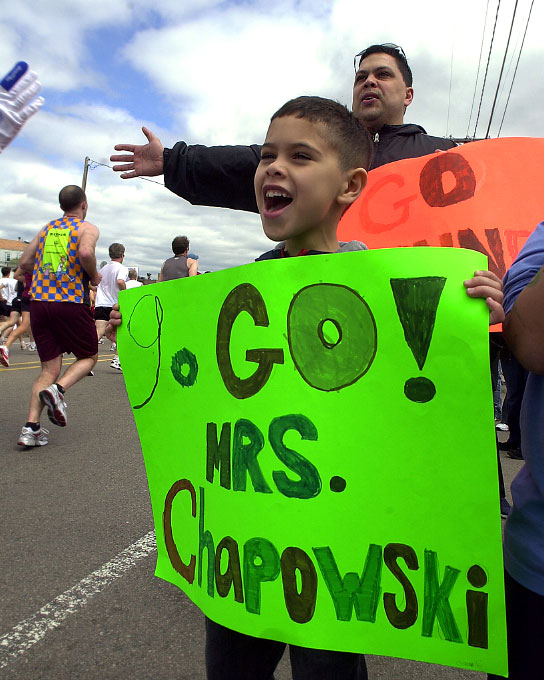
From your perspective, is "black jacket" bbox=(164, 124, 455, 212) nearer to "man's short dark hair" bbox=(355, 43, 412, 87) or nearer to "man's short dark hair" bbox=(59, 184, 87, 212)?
"man's short dark hair" bbox=(355, 43, 412, 87)

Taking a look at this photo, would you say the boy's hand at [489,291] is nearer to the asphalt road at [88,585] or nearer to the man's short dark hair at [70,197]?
the asphalt road at [88,585]

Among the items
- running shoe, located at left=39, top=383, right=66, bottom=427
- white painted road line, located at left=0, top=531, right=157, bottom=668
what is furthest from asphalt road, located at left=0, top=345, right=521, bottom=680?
running shoe, located at left=39, top=383, right=66, bottom=427

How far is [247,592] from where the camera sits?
3.54 ft

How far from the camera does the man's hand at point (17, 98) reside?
1.57m

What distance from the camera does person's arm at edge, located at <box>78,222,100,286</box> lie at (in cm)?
427

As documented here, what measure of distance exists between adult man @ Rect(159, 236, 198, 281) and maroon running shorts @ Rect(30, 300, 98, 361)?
1.84 m

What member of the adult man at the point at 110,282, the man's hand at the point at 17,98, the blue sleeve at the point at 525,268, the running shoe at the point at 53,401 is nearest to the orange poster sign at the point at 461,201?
the blue sleeve at the point at 525,268

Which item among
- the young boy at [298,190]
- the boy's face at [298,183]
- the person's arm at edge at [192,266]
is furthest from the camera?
the person's arm at edge at [192,266]

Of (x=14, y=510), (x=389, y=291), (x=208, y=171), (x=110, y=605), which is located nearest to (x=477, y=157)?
(x=208, y=171)

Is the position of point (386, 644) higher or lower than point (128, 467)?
higher

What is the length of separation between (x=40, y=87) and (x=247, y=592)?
138cm

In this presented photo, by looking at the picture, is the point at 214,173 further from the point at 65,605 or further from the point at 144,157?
the point at 65,605

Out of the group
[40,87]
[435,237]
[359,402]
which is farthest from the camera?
[435,237]

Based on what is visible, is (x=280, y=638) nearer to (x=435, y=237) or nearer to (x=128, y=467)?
(x=435, y=237)
